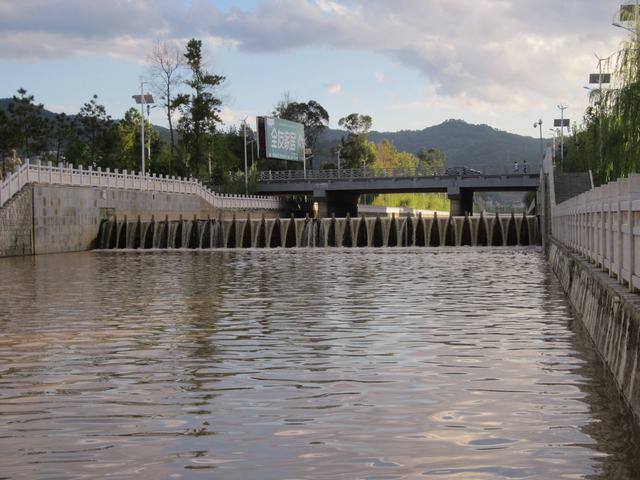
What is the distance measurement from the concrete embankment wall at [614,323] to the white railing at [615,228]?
0.21 m

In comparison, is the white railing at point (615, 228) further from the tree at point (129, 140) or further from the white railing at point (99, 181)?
the tree at point (129, 140)

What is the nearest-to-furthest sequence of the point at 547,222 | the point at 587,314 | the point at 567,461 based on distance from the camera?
1. the point at 567,461
2. the point at 587,314
3. the point at 547,222

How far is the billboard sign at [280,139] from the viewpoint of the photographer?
11125 cm

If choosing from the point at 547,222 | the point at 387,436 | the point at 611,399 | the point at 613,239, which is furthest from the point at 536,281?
the point at 547,222

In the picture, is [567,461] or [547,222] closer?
[567,461]

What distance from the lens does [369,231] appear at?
55156mm

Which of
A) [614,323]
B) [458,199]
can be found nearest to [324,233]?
[458,199]

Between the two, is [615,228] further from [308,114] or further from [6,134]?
[308,114]

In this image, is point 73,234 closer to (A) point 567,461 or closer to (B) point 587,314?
(B) point 587,314

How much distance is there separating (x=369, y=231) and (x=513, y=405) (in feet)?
150

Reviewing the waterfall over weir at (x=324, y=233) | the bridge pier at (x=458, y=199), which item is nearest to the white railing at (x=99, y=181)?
the waterfall over weir at (x=324, y=233)

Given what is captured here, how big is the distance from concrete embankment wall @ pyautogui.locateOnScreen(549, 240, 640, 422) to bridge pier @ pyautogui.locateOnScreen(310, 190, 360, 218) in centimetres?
8802

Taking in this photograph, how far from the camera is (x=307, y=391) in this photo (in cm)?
1010

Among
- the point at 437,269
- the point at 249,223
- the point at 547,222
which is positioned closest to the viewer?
the point at 437,269
